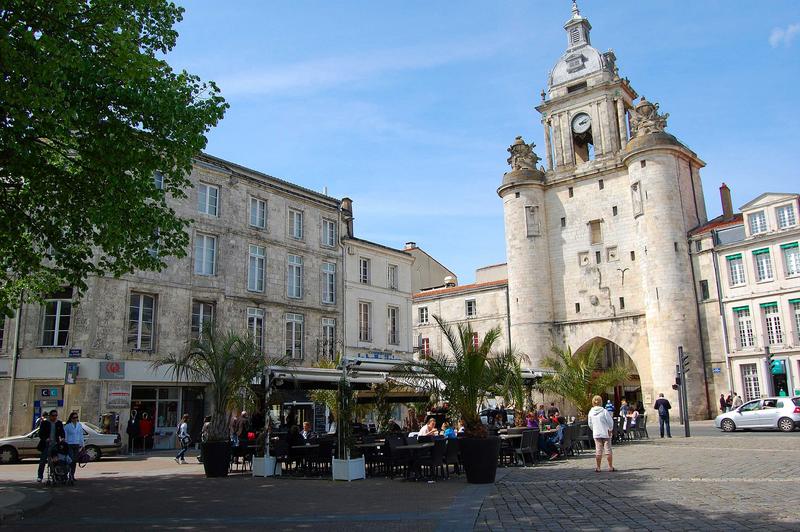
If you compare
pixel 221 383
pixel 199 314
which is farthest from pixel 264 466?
pixel 199 314

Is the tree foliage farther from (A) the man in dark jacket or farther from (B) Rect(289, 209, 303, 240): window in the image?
(B) Rect(289, 209, 303, 240): window

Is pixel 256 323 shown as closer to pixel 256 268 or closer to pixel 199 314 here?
pixel 256 268

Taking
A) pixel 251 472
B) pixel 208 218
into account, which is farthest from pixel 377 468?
pixel 208 218

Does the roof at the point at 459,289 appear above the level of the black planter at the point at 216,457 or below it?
above

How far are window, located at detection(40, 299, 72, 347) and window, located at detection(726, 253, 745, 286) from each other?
3227cm

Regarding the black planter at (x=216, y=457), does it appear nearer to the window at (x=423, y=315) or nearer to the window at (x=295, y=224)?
the window at (x=295, y=224)

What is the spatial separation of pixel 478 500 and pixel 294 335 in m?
20.2

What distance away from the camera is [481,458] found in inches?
447

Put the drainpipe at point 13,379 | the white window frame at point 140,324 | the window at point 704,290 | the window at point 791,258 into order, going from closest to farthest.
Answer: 1. the drainpipe at point 13,379
2. the white window frame at point 140,324
3. the window at point 791,258
4. the window at point 704,290

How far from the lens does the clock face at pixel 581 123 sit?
45.2 metres

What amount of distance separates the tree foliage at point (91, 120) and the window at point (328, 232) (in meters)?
18.1

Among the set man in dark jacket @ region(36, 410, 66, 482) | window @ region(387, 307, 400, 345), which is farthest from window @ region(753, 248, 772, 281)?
man in dark jacket @ region(36, 410, 66, 482)

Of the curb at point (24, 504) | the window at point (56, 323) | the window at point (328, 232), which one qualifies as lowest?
the curb at point (24, 504)

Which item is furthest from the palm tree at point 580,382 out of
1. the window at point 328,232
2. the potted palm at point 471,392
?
the window at point 328,232
